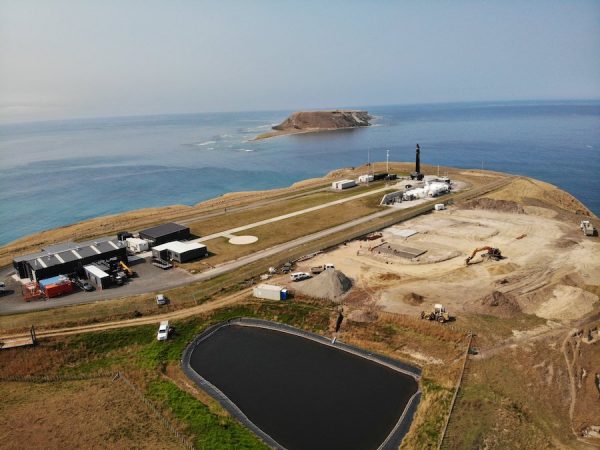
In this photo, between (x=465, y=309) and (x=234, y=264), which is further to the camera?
(x=234, y=264)

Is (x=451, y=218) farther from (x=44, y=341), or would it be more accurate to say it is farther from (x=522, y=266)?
(x=44, y=341)

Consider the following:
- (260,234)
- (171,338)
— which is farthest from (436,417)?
(260,234)

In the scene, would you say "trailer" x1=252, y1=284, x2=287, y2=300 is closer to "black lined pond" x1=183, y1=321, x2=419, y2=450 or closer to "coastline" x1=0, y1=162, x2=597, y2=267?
"black lined pond" x1=183, y1=321, x2=419, y2=450

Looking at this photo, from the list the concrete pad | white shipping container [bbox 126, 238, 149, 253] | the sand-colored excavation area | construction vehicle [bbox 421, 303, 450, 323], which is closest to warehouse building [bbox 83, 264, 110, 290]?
white shipping container [bbox 126, 238, 149, 253]

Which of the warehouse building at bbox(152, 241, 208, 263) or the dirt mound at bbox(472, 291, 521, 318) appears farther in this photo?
the warehouse building at bbox(152, 241, 208, 263)

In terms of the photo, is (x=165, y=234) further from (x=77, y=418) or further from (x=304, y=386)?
(x=304, y=386)

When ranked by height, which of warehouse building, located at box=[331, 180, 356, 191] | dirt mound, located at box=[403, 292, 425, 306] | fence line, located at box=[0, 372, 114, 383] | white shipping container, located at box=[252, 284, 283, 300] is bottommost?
fence line, located at box=[0, 372, 114, 383]

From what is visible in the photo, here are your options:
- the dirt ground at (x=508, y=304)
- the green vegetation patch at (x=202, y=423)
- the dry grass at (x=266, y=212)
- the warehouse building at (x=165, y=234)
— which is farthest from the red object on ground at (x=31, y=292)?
the dirt ground at (x=508, y=304)

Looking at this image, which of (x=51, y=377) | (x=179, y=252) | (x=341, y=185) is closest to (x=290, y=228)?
(x=179, y=252)
